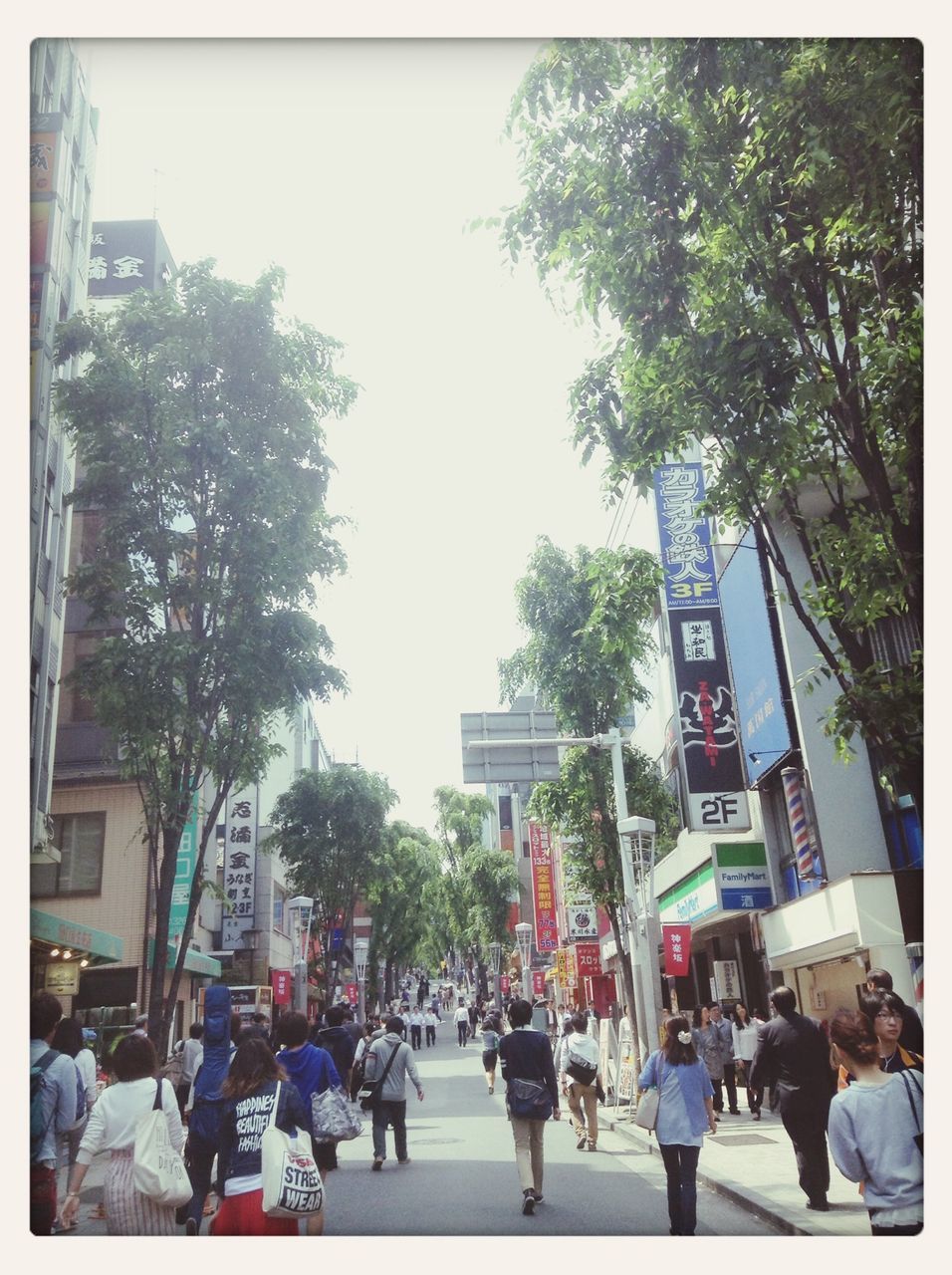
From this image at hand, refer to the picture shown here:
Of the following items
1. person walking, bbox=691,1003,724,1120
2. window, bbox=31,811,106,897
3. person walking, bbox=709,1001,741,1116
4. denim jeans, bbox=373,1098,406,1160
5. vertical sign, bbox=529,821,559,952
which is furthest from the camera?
vertical sign, bbox=529,821,559,952

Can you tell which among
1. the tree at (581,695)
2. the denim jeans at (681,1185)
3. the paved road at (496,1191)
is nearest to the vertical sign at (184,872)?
the tree at (581,695)

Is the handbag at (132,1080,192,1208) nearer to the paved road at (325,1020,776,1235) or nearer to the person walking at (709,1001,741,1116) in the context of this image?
the paved road at (325,1020,776,1235)

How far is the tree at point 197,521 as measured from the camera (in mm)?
11812

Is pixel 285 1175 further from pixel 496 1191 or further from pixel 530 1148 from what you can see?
pixel 496 1191

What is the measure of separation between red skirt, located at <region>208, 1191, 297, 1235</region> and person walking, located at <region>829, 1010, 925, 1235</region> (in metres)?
2.85

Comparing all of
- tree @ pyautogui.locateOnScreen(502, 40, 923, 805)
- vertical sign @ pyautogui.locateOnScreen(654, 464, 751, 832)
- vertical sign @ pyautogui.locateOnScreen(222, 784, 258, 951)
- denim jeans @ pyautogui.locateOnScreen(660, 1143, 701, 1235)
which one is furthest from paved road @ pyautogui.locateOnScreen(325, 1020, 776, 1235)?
vertical sign @ pyautogui.locateOnScreen(222, 784, 258, 951)

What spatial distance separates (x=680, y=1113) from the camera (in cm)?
714

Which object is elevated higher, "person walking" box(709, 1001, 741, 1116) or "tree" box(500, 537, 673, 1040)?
"tree" box(500, 537, 673, 1040)

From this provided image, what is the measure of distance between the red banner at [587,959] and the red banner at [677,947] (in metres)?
15.4

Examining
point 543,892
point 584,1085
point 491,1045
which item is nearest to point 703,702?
point 584,1085

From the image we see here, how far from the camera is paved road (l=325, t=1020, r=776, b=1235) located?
7703mm

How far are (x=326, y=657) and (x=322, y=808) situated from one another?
20143 mm

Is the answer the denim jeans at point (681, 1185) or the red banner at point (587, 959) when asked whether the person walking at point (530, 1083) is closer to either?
the denim jeans at point (681, 1185)

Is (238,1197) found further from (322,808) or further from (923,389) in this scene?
(322,808)
